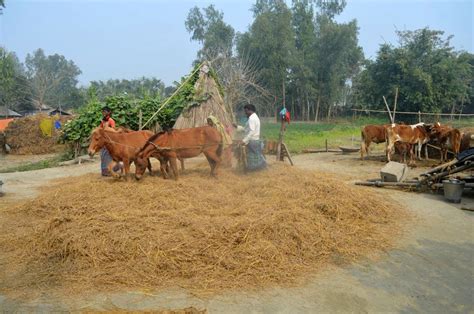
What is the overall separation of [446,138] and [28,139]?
21.9 meters

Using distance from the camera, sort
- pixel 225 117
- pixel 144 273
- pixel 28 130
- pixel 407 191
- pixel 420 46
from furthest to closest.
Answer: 1. pixel 420 46
2. pixel 28 130
3. pixel 225 117
4. pixel 407 191
5. pixel 144 273

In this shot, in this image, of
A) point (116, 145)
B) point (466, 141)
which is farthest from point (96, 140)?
point (466, 141)

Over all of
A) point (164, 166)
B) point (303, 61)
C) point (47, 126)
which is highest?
point (303, 61)

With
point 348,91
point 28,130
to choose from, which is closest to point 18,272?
point 28,130

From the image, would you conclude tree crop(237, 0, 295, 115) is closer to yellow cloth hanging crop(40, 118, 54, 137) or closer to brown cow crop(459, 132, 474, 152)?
yellow cloth hanging crop(40, 118, 54, 137)

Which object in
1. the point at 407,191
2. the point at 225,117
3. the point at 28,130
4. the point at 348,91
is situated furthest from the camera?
the point at 348,91

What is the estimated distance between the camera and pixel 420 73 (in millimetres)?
28859

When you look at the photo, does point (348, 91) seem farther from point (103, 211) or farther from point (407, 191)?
point (103, 211)

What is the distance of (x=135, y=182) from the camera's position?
24.1ft

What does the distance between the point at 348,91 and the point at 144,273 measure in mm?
53457

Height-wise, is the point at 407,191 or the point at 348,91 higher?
the point at 348,91

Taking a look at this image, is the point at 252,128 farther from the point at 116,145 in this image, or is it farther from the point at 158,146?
the point at 116,145

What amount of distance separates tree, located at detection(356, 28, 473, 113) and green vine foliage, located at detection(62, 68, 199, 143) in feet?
71.2

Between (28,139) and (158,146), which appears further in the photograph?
(28,139)
